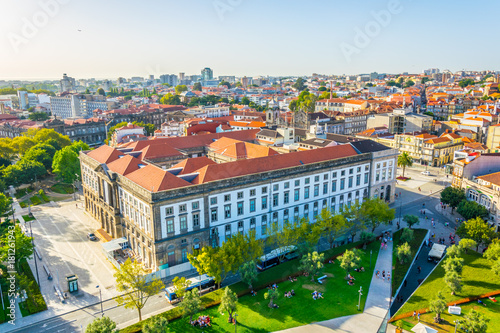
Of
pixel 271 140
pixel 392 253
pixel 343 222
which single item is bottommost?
pixel 392 253

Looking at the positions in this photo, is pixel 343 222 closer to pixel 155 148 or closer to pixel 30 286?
pixel 155 148


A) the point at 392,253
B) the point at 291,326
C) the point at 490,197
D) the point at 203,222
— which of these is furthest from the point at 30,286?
the point at 490,197

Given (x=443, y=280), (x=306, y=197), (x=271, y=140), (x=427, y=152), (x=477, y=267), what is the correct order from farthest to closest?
(x=427, y=152)
(x=271, y=140)
(x=306, y=197)
(x=477, y=267)
(x=443, y=280)

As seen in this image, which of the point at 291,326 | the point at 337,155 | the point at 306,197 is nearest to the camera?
the point at 291,326

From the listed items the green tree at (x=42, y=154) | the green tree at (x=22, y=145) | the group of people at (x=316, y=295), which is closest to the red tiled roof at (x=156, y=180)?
the group of people at (x=316, y=295)

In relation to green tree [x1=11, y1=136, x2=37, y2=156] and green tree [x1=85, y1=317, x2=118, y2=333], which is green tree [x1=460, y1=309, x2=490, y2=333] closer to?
green tree [x1=85, y1=317, x2=118, y2=333]

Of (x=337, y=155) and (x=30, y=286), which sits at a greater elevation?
(x=337, y=155)
